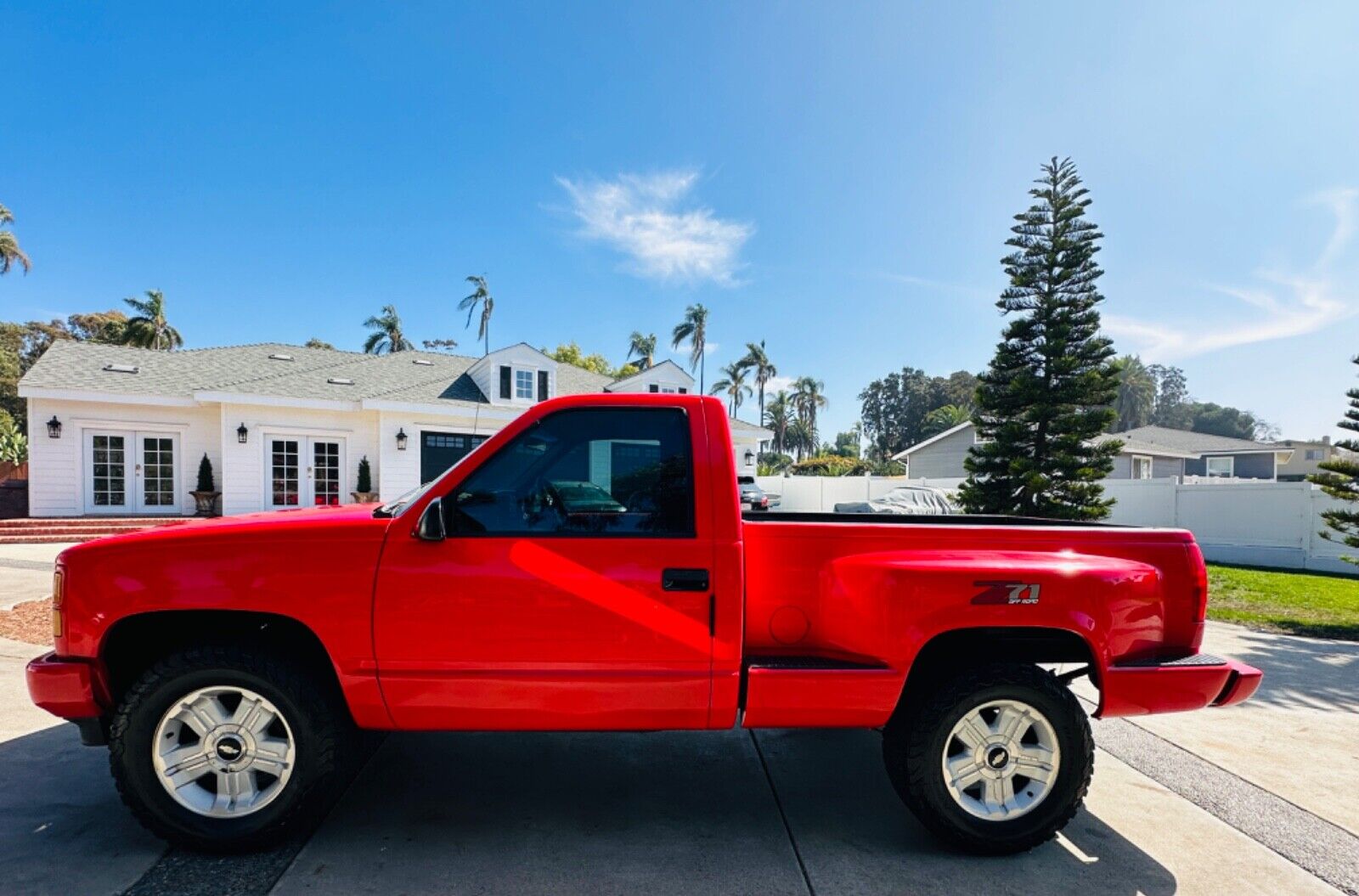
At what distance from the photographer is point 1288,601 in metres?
8.76

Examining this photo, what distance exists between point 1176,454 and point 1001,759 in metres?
34.9

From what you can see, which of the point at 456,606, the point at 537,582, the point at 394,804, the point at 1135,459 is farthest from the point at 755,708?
the point at 1135,459

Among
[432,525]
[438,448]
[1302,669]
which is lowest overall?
[1302,669]

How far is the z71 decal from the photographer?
8.72 ft

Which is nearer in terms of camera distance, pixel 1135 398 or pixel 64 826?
pixel 64 826

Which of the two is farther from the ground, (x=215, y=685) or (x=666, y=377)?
(x=666, y=377)

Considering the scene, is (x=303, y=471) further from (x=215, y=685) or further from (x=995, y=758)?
(x=995, y=758)

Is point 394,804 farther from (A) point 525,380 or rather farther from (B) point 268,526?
(A) point 525,380

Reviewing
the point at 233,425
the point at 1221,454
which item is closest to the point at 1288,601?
the point at 233,425

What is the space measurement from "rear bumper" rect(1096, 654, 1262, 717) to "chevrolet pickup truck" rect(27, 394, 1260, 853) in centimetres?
1

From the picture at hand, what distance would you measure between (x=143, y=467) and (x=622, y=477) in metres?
16.7

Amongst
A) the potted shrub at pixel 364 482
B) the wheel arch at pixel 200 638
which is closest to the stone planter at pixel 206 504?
the potted shrub at pixel 364 482

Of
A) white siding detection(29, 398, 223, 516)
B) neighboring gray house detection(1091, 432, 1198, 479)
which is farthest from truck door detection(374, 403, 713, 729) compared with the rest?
neighboring gray house detection(1091, 432, 1198, 479)

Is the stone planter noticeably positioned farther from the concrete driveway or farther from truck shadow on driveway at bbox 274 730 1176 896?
truck shadow on driveway at bbox 274 730 1176 896
